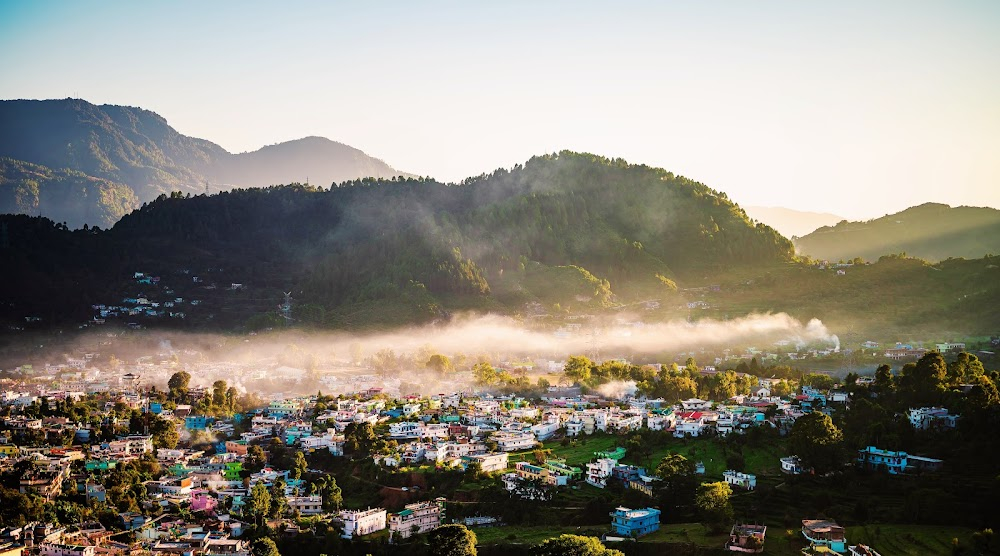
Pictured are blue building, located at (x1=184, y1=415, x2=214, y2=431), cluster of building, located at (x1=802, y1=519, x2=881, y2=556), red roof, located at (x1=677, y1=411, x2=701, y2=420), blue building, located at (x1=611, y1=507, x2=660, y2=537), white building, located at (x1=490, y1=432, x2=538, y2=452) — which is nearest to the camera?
cluster of building, located at (x1=802, y1=519, x2=881, y2=556)

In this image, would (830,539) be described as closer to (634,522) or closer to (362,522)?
(634,522)

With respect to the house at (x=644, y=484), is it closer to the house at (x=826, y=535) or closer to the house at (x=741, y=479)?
the house at (x=741, y=479)

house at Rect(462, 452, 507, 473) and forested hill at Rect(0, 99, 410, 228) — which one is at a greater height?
forested hill at Rect(0, 99, 410, 228)

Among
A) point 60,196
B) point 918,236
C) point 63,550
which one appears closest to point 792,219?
point 918,236

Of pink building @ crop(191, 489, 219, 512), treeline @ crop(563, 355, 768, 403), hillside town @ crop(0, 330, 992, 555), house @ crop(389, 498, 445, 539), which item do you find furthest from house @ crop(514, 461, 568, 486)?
treeline @ crop(563, 355, 768, 403)

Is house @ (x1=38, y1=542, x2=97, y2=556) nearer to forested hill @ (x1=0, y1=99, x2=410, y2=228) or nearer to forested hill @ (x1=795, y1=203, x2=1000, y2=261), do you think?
forested hill @ (x1=795, y1=203, x2=1000, y2=261)

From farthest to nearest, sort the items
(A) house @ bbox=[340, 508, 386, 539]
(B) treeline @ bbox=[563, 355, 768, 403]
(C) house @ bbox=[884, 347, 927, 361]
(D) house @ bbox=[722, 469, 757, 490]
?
(C) house @ bbox=[884, 347, 927, 361], (B) treeline @ bbox=[563, 355, 768, 403], (D) house @ bbox=[722, 469, 757, 490], (A) house @ bbox=[340, 508, 386, 539]

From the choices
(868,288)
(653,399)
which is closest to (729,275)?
(868,288)
